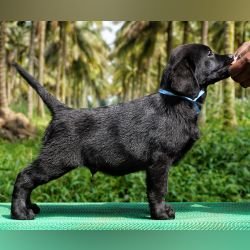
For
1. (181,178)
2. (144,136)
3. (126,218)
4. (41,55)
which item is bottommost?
(126,218)

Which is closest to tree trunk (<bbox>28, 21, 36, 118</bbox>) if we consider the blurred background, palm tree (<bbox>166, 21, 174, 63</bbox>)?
the blurred background

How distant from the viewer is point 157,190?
2.27 meters

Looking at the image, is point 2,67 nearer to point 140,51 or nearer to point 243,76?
point 140,51

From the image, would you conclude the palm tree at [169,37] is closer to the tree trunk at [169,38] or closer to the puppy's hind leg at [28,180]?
the tree trunk at [169,38]

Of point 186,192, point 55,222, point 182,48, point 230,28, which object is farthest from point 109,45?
point 55,222

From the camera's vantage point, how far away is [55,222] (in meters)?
2.23

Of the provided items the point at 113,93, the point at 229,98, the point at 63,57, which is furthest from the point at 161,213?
the point at 63,57

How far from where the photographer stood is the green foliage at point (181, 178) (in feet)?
13.3

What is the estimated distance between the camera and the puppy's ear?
223 centimetres

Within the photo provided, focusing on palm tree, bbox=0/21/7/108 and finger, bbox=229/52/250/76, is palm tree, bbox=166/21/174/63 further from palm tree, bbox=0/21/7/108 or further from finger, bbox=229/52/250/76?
finger, bbox=229/52/250/76

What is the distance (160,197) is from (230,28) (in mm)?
2159

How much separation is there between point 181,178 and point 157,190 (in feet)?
6.10

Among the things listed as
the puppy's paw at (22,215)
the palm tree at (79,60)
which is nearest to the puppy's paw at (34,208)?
the puppy's paw at (22,215)
